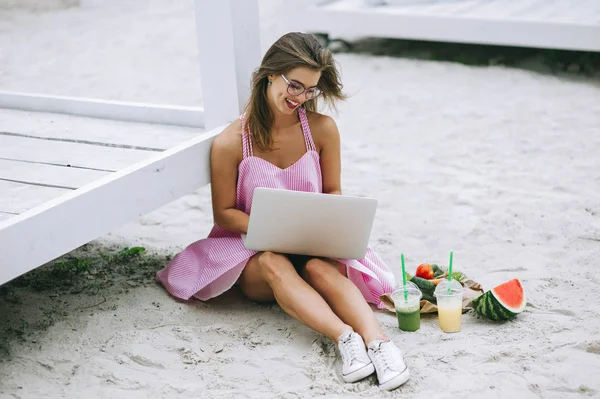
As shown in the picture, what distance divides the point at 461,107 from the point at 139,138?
267 cm

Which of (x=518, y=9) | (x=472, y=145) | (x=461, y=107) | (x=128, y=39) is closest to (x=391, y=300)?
(x=472, y=145)

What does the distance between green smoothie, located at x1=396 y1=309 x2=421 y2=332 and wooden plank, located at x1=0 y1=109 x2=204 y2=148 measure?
1193 millimetres

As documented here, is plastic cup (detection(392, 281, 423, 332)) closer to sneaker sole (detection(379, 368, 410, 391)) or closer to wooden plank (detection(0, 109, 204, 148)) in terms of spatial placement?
sneaker sole (detection(379, 368, 410, 391))

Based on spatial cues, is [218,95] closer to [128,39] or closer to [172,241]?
[172,241]

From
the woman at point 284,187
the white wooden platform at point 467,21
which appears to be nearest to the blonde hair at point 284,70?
the woman at point 284,187

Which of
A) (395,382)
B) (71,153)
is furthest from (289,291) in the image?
(71,153)

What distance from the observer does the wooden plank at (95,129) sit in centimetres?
359

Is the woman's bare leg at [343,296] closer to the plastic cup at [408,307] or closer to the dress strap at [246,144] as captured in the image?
the plastic cup at [408,307]

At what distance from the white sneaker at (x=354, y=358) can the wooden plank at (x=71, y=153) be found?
1.11 m

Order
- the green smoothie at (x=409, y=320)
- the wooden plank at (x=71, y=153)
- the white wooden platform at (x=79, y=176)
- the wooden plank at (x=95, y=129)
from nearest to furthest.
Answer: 1. the white wooden platform at (x=79, y=176)
2. the green smoothie at (x=409, y=320)
3. the wooden plank at (x=71, y=153)
4. the wooden plank at (x=95, y=129)

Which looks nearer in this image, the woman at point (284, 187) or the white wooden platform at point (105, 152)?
the white wooden platform at point (105, 152)

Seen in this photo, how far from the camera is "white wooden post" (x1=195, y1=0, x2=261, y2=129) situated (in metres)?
3.43

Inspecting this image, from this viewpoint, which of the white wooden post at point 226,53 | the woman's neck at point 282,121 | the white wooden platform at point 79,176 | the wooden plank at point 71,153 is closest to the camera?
the white wooden platform at point 79,176

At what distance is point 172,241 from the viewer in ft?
12.7
